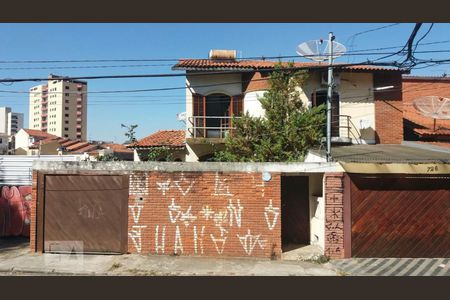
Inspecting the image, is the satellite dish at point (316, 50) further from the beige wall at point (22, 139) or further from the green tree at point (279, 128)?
the beige wall at point (22, 139)

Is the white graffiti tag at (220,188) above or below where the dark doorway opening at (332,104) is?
below

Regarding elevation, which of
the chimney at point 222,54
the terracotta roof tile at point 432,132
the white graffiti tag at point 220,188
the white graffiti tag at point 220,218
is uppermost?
the chimney at point 222,54

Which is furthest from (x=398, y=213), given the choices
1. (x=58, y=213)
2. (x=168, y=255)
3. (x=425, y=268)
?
(x=58, y=213)

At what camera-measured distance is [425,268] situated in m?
8.76

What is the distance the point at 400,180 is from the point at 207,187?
5.05 meters

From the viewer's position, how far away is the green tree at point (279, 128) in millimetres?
13109

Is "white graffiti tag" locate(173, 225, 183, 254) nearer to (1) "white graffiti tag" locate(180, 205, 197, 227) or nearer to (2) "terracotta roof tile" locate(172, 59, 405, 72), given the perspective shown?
(1) "white graffiti tag" locate(180, 205, 197, 227)

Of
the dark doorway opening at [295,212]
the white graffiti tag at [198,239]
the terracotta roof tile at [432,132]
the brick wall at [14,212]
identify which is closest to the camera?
the white graffiti tag at [198,239]

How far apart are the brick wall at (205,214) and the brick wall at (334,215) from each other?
1263 millimetres

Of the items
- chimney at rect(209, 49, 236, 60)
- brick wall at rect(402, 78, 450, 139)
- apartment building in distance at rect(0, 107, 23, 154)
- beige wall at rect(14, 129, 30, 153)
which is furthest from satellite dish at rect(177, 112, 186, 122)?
apartment building in distance at rect(0, 107, 23, 154)

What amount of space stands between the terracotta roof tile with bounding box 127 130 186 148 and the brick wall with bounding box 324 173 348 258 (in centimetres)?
783

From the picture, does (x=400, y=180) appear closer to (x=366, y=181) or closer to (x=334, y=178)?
(x=366, y=181)

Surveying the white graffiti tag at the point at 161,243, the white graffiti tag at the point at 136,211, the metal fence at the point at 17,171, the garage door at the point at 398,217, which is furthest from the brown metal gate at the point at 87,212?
the garage door at the point at 398,217

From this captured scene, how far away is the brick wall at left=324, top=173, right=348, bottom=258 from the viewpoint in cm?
949
